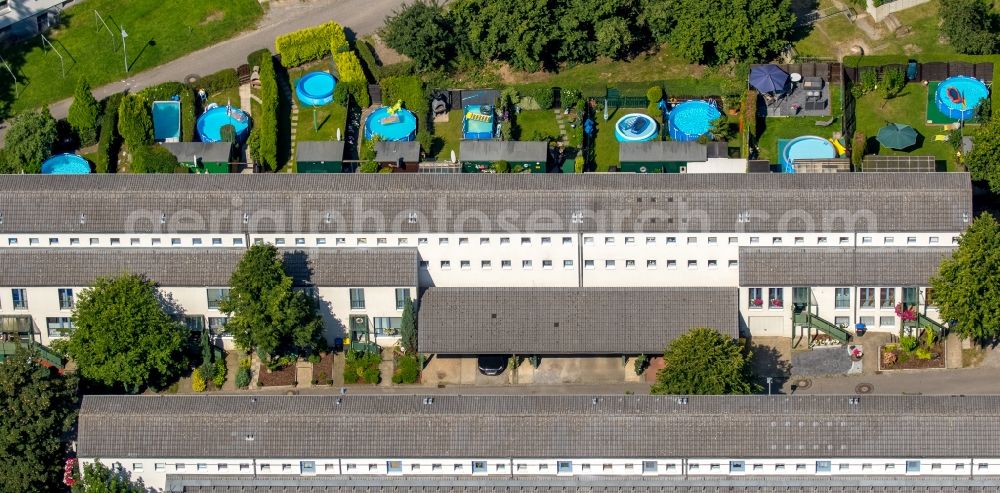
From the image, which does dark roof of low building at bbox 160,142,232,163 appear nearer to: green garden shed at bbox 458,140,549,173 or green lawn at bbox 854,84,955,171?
green garden shed at bbox 458,140,549,173

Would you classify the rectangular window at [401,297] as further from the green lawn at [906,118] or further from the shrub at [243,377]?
the green lawn at [906,118]

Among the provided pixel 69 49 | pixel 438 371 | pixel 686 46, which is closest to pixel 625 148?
pixel 686 46

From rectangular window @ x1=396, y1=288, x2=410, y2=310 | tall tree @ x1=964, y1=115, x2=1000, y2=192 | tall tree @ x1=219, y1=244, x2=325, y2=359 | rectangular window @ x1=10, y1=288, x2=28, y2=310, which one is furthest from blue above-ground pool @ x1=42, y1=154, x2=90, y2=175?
tall tree @ x1=964, y1=115, x2=1000, y2=192

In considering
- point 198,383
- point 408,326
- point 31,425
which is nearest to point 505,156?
point 408,326

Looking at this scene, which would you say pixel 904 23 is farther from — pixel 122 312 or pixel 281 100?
pixel 122 312

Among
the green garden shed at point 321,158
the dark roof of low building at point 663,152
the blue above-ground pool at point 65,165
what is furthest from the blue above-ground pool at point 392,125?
the blue above-ground pool at point 65,165

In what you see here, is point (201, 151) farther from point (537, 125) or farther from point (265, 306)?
point (537, 125)
